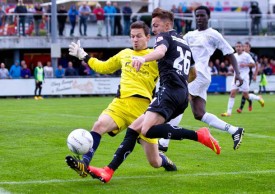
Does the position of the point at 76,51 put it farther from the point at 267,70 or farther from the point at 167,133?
the point at 267,70

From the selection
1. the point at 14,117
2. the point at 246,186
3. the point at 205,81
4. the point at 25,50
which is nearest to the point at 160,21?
the point at 246,186

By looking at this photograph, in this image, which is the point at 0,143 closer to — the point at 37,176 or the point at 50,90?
the point at 37,176

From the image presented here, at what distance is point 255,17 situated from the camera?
45.3 metres

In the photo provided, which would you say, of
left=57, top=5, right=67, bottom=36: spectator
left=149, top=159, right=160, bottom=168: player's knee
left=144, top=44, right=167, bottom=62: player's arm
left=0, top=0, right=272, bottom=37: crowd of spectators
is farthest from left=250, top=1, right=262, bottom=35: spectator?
left=144, top=44, right=167, bottom=62: player's arm

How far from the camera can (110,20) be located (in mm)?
42750

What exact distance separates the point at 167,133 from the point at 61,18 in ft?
111

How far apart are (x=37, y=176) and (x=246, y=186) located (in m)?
2.62

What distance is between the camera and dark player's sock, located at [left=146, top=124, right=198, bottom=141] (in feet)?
30.1

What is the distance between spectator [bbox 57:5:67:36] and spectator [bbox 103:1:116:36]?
Result: 85.6 inches

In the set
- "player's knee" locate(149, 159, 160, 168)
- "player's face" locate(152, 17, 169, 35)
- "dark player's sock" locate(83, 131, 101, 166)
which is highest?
"player's face" locate(152, 17, 169, 35)

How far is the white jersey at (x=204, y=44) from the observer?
1429 centimetres

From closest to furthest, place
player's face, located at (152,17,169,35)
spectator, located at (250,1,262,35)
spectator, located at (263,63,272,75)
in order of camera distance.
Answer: player's face, located at (152,17,169,35)
spectator, located at (250,1,262,35)
spectator, located at (263,63,272,75)

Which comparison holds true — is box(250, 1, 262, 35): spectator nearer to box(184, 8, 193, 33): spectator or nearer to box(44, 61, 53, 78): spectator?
box(184, 8, 193, 33): spectator

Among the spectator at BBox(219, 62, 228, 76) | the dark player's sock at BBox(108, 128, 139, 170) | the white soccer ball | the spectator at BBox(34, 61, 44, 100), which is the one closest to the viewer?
the white soccer ball
